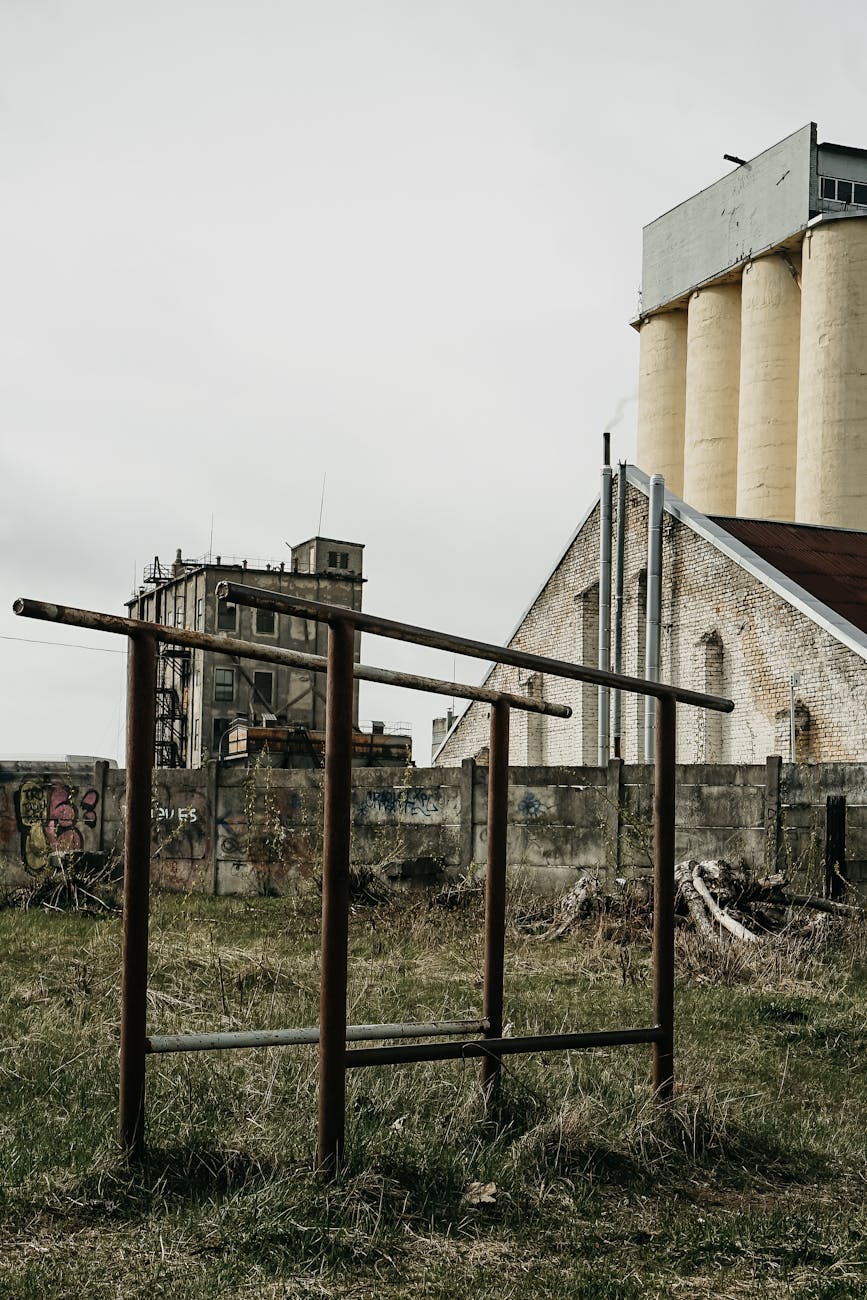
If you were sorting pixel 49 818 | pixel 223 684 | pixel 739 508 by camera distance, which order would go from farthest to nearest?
pixel 223 684 → pixel 739 508 → pixel 49 818

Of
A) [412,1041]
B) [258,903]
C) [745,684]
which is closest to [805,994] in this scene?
[412,1041]

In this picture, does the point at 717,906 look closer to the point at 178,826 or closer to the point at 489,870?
the point at 489,870

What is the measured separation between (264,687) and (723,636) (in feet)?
109

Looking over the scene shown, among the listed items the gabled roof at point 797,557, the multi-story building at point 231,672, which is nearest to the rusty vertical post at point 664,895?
the gabled roof at point 797,557

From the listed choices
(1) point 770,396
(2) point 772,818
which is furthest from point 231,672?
(2) point 772,818

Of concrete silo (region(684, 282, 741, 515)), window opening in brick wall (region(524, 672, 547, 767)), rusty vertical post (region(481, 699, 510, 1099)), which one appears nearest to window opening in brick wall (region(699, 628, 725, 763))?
window opening in brick wall (region(524, 672, 547, 767))

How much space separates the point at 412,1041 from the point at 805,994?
146 inches

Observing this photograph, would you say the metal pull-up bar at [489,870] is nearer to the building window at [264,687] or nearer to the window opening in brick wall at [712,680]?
the window opening in brick wall at [712,680]

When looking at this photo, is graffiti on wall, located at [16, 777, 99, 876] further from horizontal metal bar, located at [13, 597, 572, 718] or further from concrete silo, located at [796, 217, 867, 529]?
concrete silo, located at [796, 217, 867, 529]

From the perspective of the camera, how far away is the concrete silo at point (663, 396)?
3819cm

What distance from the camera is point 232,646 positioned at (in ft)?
16.3

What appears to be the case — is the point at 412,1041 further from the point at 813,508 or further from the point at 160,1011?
the point at 813,508

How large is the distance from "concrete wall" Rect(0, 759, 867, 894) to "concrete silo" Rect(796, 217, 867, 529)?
18058mm

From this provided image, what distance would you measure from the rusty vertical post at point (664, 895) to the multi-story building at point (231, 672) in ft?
149
